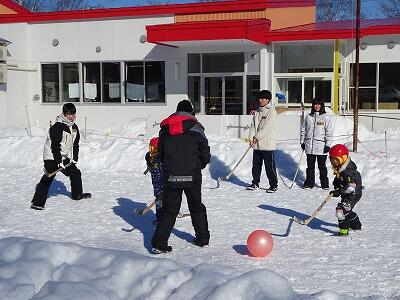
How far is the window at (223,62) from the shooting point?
1914 centimetres

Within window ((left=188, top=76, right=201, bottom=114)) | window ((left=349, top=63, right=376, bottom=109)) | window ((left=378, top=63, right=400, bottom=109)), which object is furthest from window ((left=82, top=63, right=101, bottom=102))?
window ((left=378, top=63, right=400, bottom=109))

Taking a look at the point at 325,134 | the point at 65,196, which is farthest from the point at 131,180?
the point at 325,134

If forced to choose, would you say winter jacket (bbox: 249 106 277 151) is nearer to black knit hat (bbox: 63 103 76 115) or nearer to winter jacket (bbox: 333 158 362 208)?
winter jacket (bbox: 333 158 362 208)

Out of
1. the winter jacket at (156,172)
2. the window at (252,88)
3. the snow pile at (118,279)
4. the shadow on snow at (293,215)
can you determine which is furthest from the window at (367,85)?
the snow pile at (118,279)

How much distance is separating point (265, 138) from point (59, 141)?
3.53 metres

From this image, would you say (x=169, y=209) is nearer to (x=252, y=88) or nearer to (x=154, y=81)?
(x=252, y=88)

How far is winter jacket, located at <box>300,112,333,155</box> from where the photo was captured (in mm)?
10172

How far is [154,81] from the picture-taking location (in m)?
20.2

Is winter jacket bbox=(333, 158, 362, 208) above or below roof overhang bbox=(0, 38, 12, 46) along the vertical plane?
below

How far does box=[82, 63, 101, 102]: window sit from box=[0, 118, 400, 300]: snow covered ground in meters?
8.13

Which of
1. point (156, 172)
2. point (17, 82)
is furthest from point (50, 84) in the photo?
point (156, 172)

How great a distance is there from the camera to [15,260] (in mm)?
5465

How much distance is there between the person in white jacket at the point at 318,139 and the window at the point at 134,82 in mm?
10898

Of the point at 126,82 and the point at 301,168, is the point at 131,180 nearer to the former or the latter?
the point at 301,168
